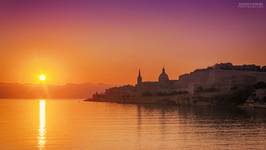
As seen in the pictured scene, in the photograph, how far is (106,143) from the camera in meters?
41.2

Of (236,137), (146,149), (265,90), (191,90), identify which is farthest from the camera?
(191,90)

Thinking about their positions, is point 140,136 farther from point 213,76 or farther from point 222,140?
point 213,76

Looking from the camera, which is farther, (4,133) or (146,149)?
(4,133)

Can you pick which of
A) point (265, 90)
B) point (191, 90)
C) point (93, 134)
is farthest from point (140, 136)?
point (191, 90)

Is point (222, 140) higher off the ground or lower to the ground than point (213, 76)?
lower

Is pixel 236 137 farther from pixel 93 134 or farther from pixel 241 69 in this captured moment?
pixel 241 69

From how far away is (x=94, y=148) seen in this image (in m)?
38.2

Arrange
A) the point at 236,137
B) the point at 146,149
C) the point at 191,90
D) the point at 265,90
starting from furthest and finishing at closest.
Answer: the point at 191,90, the point at 265,90, the point at 236,137, the point at 146,149

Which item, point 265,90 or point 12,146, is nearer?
point 12,146

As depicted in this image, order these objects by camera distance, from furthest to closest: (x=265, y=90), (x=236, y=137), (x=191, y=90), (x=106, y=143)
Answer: (x=191, y=90) → (x=265, y=90) → (x=236, y=137) → (x=106, y=143)

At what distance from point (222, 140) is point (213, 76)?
149 metres

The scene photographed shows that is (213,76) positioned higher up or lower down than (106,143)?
higher up

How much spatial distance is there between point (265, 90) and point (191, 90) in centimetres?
5186

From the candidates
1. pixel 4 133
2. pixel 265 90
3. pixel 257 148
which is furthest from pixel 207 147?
pixel 265 90
